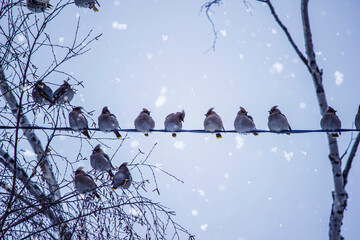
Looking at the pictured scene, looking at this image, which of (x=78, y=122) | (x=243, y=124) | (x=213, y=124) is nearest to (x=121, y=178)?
(x=78, y=122)

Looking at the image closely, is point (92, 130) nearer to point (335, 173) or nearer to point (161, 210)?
point (161, 210)

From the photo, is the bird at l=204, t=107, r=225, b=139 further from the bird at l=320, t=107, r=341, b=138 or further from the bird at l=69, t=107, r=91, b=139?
the bird at l=69, t=107, r=91, b=139

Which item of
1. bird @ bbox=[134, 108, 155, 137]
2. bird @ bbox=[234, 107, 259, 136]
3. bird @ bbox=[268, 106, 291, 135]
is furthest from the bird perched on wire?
bird @ bbox=[268, 106, 291, 135]


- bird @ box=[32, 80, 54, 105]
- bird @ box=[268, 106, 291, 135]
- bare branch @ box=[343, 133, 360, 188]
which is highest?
bird @ box=[268, 106, 291, 135]

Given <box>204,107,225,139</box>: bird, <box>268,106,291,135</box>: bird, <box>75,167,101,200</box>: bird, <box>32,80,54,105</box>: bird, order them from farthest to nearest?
<box>268,106,291,135</box>: bird, <box>204,107,225,139</box>: bird, <box>32,80,54,105</box>: bird, <box>75,167,101,200</box>: bird

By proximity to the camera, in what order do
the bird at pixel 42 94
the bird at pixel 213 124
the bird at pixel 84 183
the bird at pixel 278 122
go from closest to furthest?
the bird at pixel 84 183, the bird at pixel 42 94, the bird at pixel 213 124, the bird at pixel 278 122

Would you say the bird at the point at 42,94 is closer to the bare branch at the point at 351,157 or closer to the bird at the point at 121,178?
the bird at the point at 121,178

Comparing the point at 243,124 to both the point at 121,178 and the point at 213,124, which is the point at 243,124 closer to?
the point at 213,124

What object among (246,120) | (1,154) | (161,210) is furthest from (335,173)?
(1,154)

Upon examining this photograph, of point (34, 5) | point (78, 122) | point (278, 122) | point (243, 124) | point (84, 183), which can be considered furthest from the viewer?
point (278, 122)

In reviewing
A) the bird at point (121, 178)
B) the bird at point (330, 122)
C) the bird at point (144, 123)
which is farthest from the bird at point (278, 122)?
the bird at point (121, 178)

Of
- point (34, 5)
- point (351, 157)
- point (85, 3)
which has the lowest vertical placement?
point (351, 157)

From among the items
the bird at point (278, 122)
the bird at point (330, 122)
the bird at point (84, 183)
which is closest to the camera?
the bird at point (84, 183)

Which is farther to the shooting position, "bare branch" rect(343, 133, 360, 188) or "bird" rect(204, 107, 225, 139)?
"bird" rect(204, 107, 225, 139)
